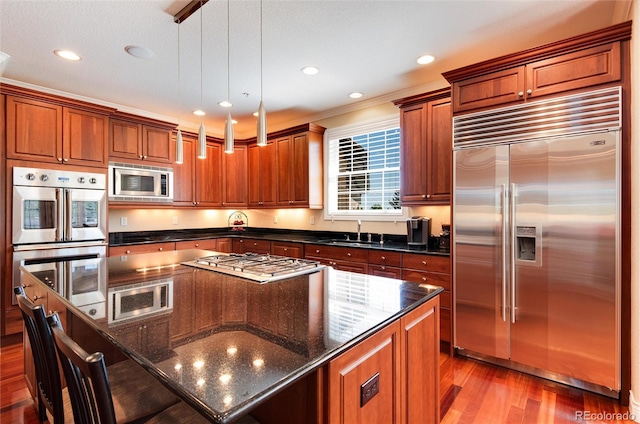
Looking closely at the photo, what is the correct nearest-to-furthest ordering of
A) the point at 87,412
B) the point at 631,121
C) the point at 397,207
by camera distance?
the point at 87,412, the point at 631,121, the point at 397,207

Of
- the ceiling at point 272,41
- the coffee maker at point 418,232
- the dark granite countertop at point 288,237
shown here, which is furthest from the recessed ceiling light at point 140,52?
the coffee maker at point 418,232

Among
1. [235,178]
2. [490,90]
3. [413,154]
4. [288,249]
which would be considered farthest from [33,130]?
[490,90]

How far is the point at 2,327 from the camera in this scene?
3.09 metres

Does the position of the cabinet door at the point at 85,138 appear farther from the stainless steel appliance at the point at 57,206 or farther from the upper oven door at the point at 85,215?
the upper oven door at the point at 85,215

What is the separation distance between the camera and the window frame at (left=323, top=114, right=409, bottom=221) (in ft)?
12.7

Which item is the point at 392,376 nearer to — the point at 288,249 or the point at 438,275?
the point at 438,275

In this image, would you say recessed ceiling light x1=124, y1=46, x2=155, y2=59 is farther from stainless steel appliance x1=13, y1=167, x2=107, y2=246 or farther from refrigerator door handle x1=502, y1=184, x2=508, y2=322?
refrigerator door handle x1=502, y1=184, x2=508, y2=322

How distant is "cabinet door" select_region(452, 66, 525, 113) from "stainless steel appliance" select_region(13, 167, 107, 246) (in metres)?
3.97

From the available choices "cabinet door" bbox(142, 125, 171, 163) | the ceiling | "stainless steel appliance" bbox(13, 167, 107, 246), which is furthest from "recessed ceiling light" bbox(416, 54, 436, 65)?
"stainless steel appliance" bbox(13, 167, 107, 246)

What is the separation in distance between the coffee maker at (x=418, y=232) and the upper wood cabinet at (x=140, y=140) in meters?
3.47

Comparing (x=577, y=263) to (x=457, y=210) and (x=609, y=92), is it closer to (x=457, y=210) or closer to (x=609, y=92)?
(x=457, y=210)

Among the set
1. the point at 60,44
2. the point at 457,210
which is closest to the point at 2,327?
the point at 60,44

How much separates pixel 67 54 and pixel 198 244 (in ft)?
8.55

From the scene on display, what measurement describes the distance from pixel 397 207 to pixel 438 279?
3.95 feet
